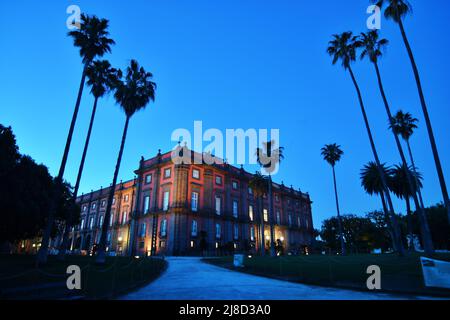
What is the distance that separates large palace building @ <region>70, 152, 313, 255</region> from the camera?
42500 mm

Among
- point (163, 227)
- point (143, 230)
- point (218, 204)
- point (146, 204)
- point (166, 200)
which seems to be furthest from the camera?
point (218, 204)

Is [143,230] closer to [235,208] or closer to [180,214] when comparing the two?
[180,214]

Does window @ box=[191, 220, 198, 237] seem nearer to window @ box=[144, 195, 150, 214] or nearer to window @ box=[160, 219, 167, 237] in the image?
window @ box=[160, 219, 167, 237]

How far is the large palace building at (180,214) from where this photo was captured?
1673 inches

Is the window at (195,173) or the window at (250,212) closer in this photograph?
the window at (195,173)

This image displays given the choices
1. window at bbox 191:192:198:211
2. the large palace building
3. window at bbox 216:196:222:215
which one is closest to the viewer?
the large palace building

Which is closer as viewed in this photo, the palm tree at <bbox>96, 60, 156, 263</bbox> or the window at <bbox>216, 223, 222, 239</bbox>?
the palm tree at <bbox>96, 60, 156, 263</bbox>

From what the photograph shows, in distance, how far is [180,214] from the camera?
4200 centimetres

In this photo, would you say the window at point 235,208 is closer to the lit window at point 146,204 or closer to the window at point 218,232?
the window at point 218,232

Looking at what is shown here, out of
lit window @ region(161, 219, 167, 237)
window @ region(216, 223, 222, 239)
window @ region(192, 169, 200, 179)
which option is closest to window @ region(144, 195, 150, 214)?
lit window @ region(161, 219, 167, 237)

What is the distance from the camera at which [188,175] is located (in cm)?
4494

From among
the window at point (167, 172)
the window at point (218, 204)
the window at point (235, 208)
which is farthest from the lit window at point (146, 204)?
the window at point (235, 208)

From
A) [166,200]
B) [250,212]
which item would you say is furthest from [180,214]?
[250,212]
